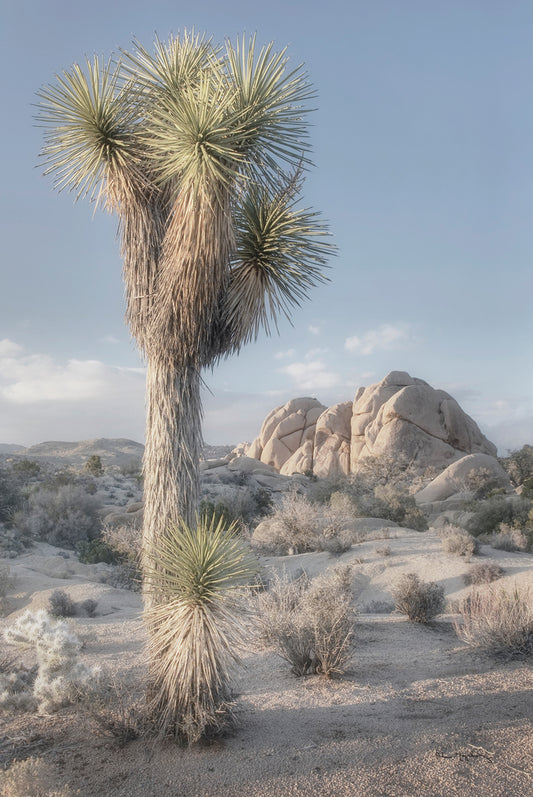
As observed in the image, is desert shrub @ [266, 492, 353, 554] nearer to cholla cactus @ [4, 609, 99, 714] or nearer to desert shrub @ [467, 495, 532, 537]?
desert shrub @ [467, 495, 532, 537]

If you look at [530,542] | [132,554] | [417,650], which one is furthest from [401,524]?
[417,650]

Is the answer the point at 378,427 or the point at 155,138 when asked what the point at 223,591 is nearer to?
the point at 155,138

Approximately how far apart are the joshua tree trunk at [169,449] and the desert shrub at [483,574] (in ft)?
33.3

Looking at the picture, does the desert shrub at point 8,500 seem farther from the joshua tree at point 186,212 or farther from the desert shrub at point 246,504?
the joshua tree at point 186,212

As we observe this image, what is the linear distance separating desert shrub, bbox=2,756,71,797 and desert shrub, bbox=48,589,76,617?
922cm

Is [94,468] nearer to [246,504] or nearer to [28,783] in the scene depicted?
[246,504]

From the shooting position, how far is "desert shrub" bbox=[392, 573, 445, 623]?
36.3ft

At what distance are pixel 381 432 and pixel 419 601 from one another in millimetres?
32237

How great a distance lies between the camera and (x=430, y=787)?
195 inches

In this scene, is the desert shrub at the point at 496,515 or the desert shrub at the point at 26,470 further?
Answer: the desert shrub at the point at 26,470

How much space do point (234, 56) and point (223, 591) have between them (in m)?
5.65

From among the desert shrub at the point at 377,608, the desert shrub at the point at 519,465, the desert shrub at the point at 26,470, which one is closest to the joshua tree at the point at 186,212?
the desert shrub at the point at 377,608

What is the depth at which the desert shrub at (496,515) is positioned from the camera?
21375 mm

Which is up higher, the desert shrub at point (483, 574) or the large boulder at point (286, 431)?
the large boulder at point (286, 431)
